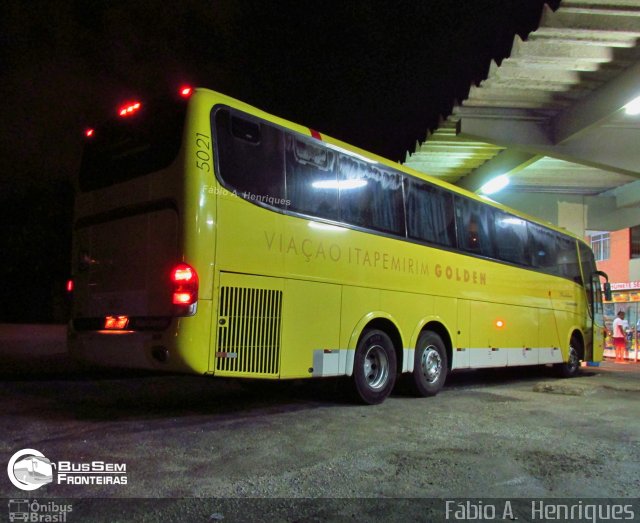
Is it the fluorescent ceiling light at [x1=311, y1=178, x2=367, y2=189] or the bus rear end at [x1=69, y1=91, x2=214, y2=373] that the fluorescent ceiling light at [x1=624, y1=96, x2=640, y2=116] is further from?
the bus rear end at [x1=69, y1=91, x2=214, y2=373]

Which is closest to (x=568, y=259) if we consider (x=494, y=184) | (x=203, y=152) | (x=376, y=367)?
(x=494, y=184)

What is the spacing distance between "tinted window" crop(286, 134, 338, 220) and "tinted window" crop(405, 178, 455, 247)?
1.75 metres

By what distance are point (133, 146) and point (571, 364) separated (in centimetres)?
1133

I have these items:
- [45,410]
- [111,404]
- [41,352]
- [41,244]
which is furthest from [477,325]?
[41,244]

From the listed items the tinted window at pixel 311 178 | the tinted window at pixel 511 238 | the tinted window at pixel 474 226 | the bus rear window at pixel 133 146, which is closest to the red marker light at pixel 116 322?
the bus rear window at pixel 133 146

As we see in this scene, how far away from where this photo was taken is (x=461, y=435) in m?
6.02

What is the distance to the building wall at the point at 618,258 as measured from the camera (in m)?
29.3

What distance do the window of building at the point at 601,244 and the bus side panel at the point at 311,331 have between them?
28.1 meters

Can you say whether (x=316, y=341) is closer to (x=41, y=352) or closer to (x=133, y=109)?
(x=133, y=109)

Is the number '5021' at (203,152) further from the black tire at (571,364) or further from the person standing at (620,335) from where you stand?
the person standing at (620,335)

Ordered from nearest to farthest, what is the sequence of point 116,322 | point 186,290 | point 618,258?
1. point 186,290
2. point 116,322
3. point 618,258

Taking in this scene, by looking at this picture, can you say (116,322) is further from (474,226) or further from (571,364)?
(571,364)

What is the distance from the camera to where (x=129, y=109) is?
6.67m

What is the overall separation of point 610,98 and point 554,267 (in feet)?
13.9
